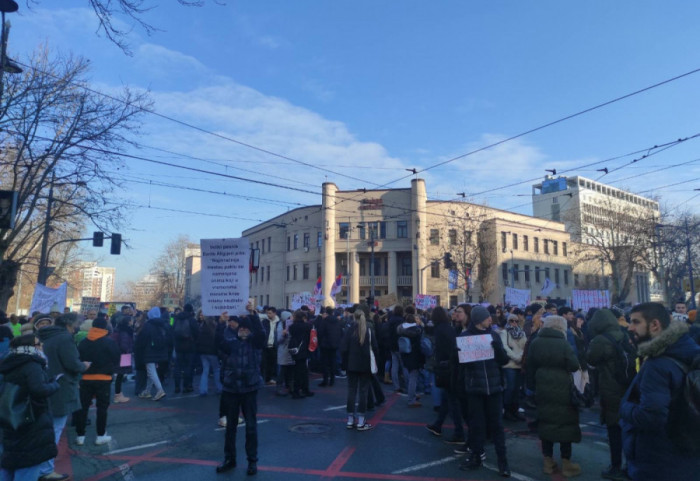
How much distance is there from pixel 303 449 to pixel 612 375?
159 inches

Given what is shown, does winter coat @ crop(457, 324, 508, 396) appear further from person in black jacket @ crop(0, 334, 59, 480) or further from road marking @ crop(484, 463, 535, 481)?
person in black jacket @ crop(0, 334, 59, 480)

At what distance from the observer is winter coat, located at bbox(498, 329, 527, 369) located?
8199 mm

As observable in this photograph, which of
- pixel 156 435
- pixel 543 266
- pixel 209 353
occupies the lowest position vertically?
pixel 156 435

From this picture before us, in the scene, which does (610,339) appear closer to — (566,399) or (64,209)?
(566,399)

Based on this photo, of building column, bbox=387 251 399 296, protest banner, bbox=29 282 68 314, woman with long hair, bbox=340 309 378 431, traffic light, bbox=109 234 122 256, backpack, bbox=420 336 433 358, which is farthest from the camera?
building column, bbox=387 251 399 296

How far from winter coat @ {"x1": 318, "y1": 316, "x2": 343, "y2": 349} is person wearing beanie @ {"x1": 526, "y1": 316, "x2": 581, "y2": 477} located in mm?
6811

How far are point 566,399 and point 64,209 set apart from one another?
2481 centimetres

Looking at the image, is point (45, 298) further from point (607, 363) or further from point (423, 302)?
point (607, 363)

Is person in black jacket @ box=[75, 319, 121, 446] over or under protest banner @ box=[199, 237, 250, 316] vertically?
under

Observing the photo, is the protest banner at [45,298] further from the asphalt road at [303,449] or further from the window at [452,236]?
the window at [452,236]

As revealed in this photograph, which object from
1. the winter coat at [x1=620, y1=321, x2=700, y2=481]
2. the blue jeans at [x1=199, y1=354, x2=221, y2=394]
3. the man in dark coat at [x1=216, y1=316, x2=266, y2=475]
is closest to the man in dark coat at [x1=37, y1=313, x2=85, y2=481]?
the man in dark coat at [x1=216, y1=316, x2=266, y2=475]

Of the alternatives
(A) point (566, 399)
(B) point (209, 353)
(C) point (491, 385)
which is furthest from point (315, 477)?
(B) point (209, 353)

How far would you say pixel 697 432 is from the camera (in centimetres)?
279

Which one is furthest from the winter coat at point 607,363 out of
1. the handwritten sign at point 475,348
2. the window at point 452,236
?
the window at point 452,236
